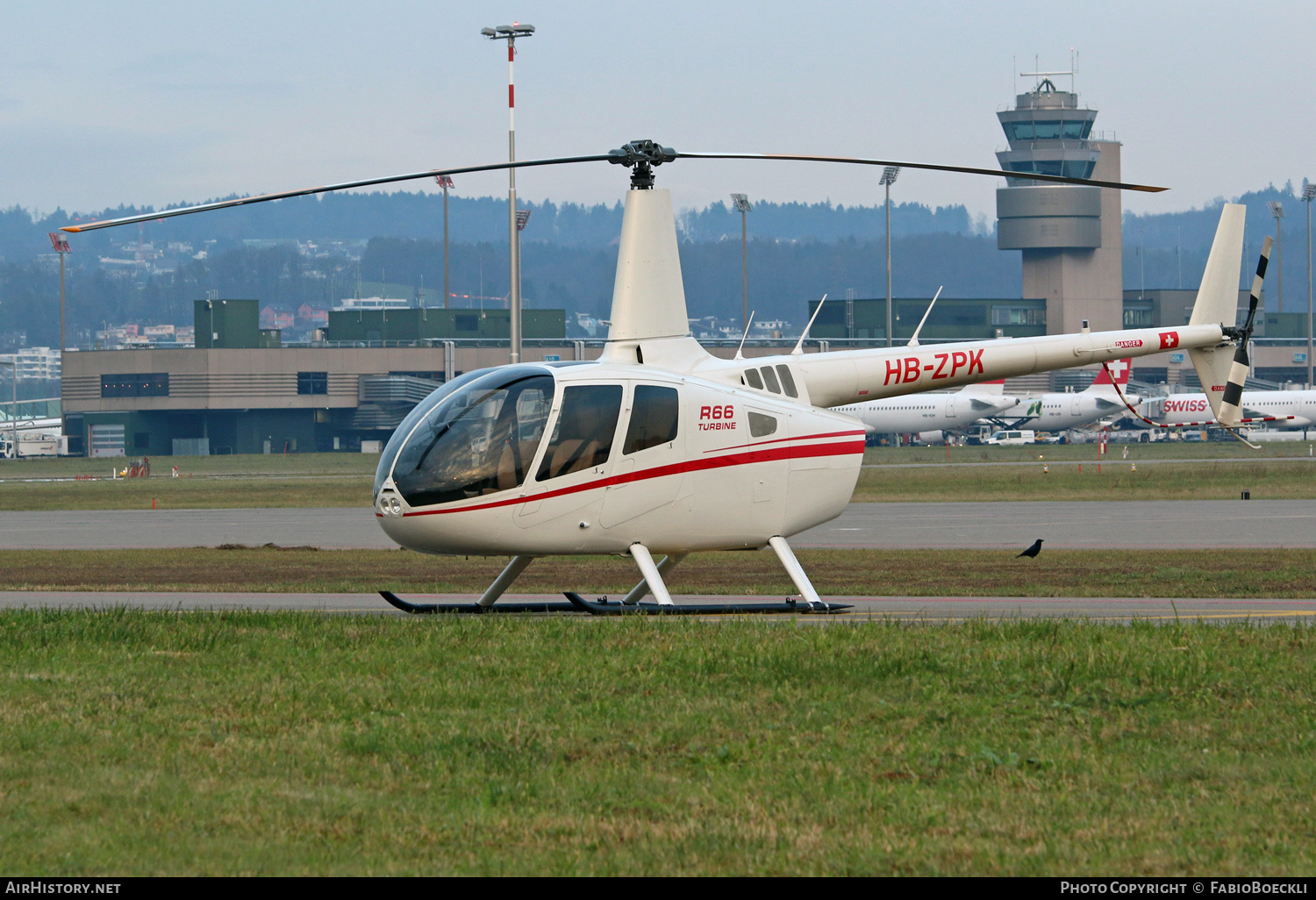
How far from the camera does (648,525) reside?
49.9 ft

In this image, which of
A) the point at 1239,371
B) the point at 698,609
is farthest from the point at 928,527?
the point at 698,609

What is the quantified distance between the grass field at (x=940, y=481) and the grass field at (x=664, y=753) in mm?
38400

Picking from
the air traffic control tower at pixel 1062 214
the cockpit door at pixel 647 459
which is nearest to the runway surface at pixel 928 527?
the cockpit door at pixel 647 459

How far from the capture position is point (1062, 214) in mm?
142250

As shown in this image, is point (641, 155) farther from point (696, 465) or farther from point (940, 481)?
point (940, 481)

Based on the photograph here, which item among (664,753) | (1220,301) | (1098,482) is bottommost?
(1098,482)

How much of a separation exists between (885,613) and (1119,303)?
140113mm

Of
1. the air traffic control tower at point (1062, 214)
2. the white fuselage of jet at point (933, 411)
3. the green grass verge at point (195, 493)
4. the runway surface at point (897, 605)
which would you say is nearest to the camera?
the runway surface at point (897, 605)

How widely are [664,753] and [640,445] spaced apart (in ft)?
23.5

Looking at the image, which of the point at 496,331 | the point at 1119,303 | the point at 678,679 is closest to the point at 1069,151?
the point at 1119,303

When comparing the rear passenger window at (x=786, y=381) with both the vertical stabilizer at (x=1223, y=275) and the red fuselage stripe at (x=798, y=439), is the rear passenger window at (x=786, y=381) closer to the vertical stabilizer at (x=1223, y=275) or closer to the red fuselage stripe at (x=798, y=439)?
the red fuselage stripe at (x=798, y=439)

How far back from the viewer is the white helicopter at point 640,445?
14.5 meters

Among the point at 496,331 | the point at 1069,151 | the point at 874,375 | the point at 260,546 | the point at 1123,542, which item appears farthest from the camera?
the point at 496,331

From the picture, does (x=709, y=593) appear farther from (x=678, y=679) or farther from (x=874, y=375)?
(x=678, y=679)
